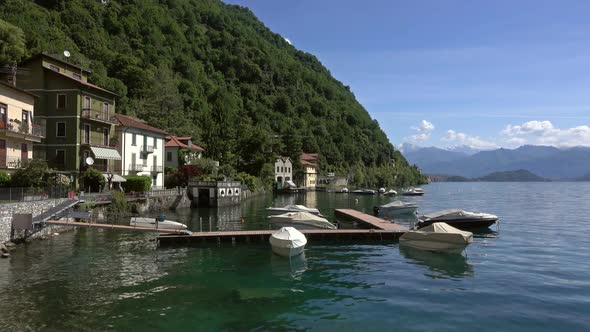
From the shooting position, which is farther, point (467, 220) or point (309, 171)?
point (309, 171)

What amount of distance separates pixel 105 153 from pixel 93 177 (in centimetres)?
409

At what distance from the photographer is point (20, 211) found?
104ft

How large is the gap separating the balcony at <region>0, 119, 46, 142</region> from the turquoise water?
12285 millimetres

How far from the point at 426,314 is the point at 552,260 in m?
17.0

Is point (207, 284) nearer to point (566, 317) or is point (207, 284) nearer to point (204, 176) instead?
point (566, 317)

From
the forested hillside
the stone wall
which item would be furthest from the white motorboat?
the forested hillside

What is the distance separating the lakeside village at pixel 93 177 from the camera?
33344 mm

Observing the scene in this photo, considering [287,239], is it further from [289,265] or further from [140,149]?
[140,149]

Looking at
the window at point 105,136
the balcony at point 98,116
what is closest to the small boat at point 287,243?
the balcony at point 98,116

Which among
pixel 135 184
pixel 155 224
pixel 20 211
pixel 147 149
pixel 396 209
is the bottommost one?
pixel 396 209

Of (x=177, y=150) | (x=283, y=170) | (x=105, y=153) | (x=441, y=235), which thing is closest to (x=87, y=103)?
(x=105, y=153)

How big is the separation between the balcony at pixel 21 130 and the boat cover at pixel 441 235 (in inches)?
1418

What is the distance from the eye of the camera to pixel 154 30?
160 m

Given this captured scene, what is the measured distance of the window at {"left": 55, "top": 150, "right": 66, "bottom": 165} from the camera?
49.9 metres
